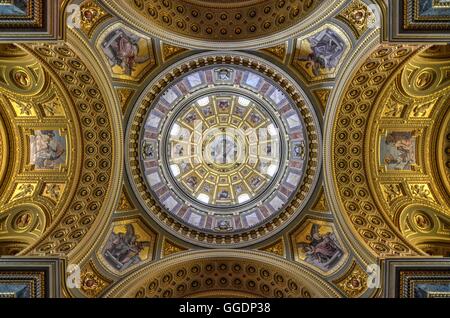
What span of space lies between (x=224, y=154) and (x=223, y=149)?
354 millimetres

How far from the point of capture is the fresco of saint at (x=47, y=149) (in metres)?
16.7

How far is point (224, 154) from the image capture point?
23281mm

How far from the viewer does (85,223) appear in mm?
15750

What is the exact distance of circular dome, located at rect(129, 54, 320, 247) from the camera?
1734cm

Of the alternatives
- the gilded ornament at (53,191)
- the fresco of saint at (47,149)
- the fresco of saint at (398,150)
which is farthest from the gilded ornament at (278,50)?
the gilded ornament at (53,191)

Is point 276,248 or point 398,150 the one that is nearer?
point 398,150

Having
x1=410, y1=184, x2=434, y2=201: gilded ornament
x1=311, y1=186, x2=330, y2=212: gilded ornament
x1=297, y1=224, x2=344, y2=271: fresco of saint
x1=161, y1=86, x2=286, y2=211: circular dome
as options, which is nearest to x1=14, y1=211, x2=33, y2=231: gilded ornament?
x1=161, y1=86, x2=286, y2=211: circular dome

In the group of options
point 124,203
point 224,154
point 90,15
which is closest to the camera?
point 90,15

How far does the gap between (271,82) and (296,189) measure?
5117 mm

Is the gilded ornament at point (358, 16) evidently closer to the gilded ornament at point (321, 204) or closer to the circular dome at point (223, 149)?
the circular dome at point (223, 149)

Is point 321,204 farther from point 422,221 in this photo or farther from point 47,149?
point 47,149

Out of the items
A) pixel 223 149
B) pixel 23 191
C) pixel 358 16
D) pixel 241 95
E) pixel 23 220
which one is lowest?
pixel 23 220

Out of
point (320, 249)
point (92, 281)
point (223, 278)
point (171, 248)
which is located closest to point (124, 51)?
point (171, 248)
